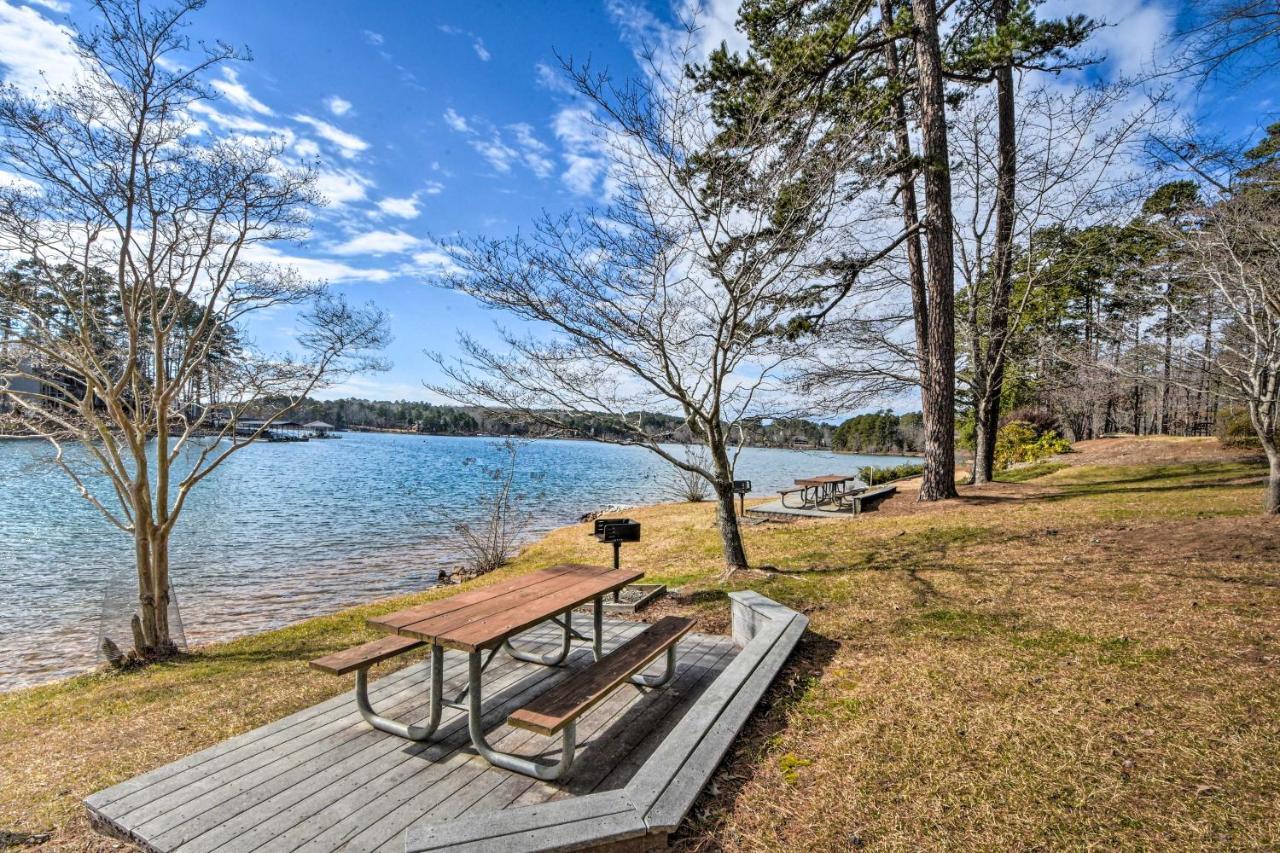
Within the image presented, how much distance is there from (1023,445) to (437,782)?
22729 mm

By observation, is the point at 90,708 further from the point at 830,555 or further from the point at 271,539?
the point at 271,539

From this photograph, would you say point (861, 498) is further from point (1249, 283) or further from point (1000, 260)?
point (1249, 283)

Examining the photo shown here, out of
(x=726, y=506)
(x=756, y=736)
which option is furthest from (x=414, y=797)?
(x=726, y=506)

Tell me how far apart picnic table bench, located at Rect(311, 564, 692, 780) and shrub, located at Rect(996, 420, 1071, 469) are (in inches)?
805

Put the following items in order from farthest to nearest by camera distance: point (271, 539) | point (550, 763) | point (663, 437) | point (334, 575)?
point (271, 539) < point (334, 575) < point (663, 437) < point (550, 763)

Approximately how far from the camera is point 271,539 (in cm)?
1362

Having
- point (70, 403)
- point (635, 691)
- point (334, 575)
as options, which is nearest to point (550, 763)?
point (635, 691)

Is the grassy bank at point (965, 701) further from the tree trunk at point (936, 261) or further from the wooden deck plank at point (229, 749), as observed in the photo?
the tree trunk at point (936, 261)

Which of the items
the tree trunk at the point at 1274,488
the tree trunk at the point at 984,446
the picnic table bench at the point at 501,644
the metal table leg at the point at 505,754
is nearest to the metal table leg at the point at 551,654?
the picnic table bench at the point at 501,644

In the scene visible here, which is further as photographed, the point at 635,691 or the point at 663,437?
the point at 663,437

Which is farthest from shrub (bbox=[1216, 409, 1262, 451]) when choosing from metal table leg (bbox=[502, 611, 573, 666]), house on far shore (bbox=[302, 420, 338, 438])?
house on far shore (bbox=[302, 420, 338, 438])

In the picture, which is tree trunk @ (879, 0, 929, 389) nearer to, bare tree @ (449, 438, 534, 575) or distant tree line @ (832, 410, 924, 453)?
bare tree @ (449, 438, 534, 575)

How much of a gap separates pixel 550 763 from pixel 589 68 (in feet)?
→ 17.4

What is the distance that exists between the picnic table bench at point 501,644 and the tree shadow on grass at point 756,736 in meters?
0.60
